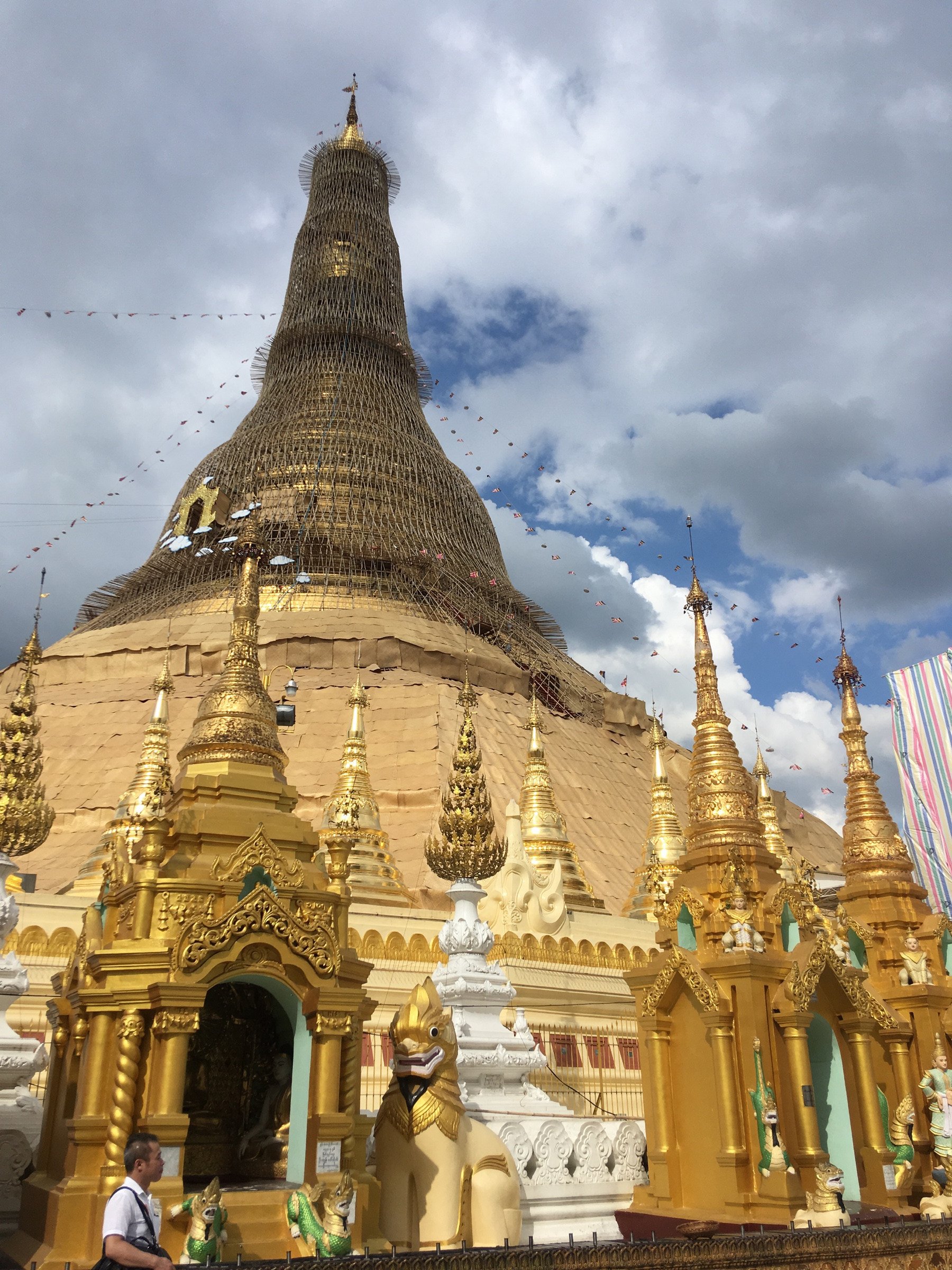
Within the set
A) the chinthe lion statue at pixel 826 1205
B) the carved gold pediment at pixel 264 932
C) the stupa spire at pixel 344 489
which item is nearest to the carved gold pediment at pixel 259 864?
the carved gold pediment at pixel 264 932

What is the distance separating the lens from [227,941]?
6.55 m

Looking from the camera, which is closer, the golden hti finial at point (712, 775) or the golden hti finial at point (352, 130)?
the golden hti finial at point (712, 775)

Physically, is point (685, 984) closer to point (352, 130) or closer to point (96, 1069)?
point (96, 1069)

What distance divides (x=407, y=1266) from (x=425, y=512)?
3340 centimetres

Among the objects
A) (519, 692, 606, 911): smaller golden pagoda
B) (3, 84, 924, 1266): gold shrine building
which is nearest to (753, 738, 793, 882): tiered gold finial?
(3, 84, 924, 1266): gold shrine building

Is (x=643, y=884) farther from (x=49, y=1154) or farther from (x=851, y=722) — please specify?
(x=49, y=1154)

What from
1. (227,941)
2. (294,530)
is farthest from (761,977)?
(294,530)

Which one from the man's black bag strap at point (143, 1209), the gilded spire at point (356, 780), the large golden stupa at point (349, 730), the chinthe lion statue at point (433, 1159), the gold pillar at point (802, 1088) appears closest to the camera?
the man's black bag strap at point (143, 1209)

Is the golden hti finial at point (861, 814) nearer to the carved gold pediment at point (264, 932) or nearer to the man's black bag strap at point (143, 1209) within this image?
the carved gold pediment at point (264, 932)

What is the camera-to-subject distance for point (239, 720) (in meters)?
8.46

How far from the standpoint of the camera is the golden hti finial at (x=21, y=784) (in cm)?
1068

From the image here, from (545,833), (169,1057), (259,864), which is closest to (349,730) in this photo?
(545,833)

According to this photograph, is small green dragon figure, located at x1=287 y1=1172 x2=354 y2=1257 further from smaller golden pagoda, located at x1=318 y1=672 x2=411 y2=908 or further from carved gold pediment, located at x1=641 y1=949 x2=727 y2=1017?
smaller golden pagoda, located at x1=318 y1=672 x2=411 y2=908

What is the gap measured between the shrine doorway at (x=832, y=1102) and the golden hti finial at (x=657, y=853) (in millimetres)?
9553
